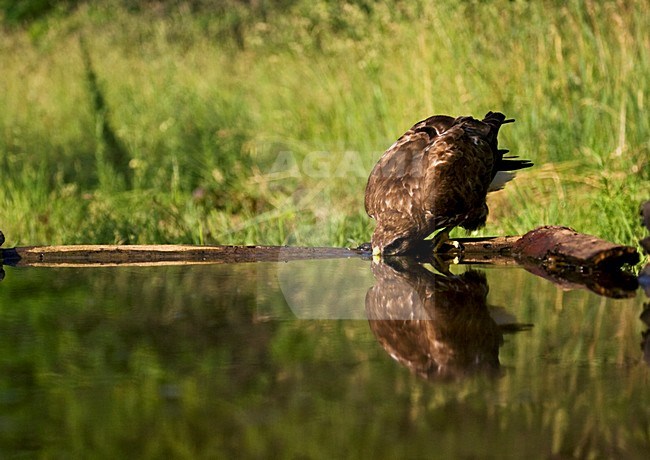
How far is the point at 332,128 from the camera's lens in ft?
22.8

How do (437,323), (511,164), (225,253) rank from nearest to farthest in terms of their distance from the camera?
(437,323)
(225,253)
(511,164)

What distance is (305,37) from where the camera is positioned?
7527 millimetres

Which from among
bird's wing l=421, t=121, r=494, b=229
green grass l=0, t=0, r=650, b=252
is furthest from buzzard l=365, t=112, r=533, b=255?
green grass l=0, t=0, r=650, b=252

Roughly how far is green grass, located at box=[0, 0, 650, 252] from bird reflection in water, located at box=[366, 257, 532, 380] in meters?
1.63

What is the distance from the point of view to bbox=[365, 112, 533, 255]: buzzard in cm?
379

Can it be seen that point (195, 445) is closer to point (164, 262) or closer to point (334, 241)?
point (164, 262)

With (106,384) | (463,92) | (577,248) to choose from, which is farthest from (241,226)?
(106,384)

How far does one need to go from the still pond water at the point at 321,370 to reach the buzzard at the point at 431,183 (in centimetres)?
62

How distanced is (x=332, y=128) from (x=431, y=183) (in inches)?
126

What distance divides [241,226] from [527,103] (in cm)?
187

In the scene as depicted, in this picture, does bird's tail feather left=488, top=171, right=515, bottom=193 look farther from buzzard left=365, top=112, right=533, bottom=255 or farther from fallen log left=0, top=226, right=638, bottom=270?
fallen log left=0, top=226, right=638, bottom=270

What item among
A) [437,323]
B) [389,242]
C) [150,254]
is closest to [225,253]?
[150,254]

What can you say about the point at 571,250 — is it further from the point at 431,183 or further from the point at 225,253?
the point at 225,253

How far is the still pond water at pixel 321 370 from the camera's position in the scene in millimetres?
1656
